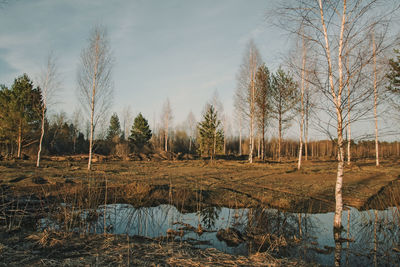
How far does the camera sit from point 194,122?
183 ft

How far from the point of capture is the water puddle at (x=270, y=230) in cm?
440

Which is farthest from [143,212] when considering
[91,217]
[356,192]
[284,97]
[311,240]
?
[284,97]

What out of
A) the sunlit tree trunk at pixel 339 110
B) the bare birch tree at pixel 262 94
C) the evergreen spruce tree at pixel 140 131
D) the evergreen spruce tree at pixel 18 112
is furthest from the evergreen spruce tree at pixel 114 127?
the sunlit tree trunk at pixel 339 110

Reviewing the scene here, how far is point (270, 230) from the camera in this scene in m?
5.48

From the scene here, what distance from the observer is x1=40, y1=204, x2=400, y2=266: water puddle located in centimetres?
440

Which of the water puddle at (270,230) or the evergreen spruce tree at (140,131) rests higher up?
the evergreen spruce tree at (140,131)

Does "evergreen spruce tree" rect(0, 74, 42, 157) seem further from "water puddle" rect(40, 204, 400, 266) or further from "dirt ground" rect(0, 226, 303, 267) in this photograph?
"dirt ground" rect(0, 226, 303, 267)

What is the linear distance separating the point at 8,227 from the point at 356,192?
1154 cm

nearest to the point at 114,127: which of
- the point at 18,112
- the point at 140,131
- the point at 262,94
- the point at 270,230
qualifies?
the point at 140,131

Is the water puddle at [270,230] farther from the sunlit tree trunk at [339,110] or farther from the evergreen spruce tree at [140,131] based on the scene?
→ the evergreen spruce tree at [140,131]

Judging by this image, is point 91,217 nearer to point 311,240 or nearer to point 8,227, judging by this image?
point 8,227

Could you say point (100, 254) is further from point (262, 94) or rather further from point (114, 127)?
point (114, 127)

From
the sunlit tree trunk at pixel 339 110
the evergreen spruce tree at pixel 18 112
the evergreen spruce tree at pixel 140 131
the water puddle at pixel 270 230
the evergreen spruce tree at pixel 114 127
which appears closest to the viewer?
the water puddle at pixel 270 230

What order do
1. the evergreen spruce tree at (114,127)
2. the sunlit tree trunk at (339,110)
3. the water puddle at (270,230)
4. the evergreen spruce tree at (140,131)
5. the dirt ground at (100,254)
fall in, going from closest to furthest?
the dirt ground at (100,254) < the water puddle at (270,230) < the sunlit tree trunk at (339,110) < the evergreen spruce tree at (140,131) < the evergreen spruce tree at (114,127)
